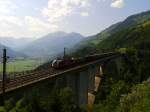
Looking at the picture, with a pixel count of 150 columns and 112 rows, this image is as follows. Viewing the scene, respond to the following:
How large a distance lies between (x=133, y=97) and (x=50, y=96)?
743 inches

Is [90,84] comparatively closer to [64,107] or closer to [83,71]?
[83,71]

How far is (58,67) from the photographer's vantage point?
7806cm

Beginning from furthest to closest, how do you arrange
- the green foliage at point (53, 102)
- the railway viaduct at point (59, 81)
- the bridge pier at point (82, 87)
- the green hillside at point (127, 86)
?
the bridge pier at point (82, 87), the green foliage at point (53, 102), the green hillside at point (127, 86), the railway viaduct at point (59, 81)

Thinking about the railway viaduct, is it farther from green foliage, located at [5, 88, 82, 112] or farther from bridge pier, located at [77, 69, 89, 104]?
green foliage, located at [5, 88, 82, 112]

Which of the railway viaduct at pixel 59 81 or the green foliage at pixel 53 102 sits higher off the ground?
the railway viaduct at pixel 59 81

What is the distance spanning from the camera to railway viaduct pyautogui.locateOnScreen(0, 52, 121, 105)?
4588 centimetres

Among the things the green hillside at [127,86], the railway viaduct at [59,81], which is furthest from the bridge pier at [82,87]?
the green hillside at [127,86]

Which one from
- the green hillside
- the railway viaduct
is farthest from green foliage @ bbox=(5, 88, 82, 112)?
the green hillside

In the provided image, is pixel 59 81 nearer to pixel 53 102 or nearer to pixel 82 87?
pixel 53 102

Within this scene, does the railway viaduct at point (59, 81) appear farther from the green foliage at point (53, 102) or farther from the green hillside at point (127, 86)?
the green hillside at point (127, 86)

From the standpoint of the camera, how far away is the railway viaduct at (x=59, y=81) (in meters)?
45.9

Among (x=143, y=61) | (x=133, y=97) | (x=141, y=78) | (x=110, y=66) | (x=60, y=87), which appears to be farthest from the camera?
(x=143, y=61)

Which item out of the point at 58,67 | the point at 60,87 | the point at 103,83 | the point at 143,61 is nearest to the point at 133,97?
the point at 60,87

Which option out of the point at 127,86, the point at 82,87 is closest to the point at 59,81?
the point at 82,87
